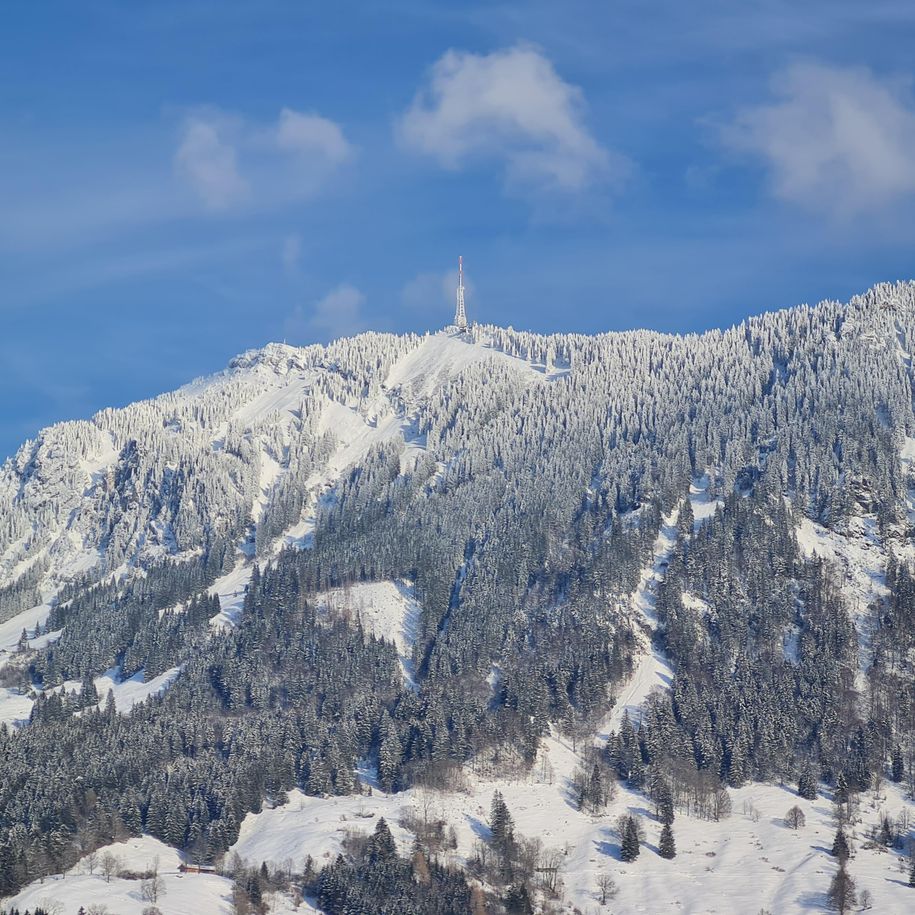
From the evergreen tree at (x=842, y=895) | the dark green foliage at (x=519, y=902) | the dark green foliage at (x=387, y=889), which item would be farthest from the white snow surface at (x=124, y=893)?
the evergreen tree at (x=842, y=895)

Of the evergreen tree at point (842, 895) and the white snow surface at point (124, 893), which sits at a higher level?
the white snow surface at point (124, 893)

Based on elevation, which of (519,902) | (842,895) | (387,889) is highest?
(387,889)

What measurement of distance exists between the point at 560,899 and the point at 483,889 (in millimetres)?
12749

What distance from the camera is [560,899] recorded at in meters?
199

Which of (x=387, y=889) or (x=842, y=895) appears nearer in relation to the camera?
(x=387, y=889)

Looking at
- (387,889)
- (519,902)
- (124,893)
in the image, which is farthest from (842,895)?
(124,893)

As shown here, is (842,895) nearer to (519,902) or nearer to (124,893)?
(519,902)

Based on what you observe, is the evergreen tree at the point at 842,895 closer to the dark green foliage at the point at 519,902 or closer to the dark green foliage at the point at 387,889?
the dark green foliage at the point at 519,902

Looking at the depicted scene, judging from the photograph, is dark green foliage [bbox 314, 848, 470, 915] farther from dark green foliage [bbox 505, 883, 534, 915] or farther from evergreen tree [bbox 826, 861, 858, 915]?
evergreen tree [bbox 826, 861, 858, 915]

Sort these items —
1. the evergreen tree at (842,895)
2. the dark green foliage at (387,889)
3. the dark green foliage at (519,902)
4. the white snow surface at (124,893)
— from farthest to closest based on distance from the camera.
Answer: the dark green foliage at (519,902) → the evergreen tree at (842,895) → the dark green foliage at (387,889) → the white snow surface at (124,893)

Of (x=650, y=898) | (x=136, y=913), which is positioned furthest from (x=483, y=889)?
(x=136, y=913)

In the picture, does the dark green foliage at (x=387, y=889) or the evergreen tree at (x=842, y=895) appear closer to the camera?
the dark green foliage at (x=387, y=889)

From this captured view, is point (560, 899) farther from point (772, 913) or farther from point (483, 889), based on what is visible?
point (772, 913)

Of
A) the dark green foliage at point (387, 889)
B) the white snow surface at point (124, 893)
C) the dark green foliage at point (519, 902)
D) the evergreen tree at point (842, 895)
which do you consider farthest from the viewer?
the dark green foliage at point (519, 902)
